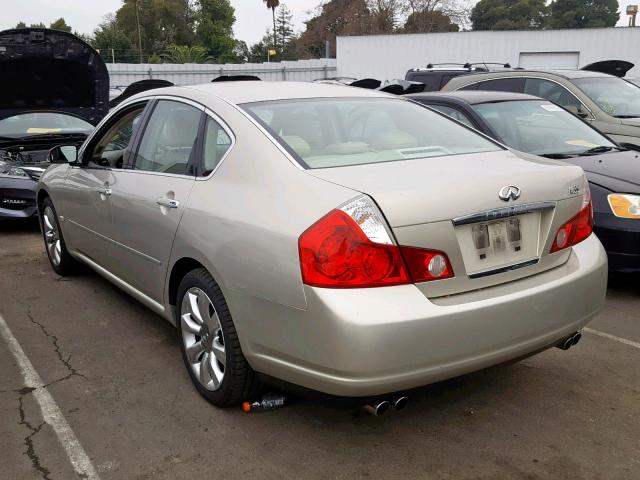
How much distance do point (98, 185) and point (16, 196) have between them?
11.5 feet

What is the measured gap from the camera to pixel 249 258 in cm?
272

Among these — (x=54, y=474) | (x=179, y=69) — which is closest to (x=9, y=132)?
(x=54, y=474)

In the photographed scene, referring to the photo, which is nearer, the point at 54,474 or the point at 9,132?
the point at 54,474

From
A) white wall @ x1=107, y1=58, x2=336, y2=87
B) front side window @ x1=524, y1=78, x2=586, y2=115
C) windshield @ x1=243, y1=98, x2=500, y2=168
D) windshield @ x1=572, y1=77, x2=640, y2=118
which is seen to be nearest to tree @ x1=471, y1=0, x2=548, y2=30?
white wall @ x1=107, y1=58, x2=336, y2=87

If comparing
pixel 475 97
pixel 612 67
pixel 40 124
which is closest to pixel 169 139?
pixel 475 97

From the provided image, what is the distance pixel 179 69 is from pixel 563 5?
60.2 meters

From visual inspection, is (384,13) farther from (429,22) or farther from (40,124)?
(40,124)

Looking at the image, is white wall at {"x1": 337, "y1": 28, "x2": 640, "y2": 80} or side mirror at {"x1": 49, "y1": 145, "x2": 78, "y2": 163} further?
white wall at {"x1": 337, "y1": 28, "x2": 640, "y2": 80}

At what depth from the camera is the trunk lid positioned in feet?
8.32

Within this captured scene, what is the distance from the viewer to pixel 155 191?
3.56m

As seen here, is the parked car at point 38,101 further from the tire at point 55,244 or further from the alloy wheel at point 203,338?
the alloy wheel at point 203,338

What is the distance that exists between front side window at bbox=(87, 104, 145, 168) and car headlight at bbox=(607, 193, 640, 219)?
3365 mm

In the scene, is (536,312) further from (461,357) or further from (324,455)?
(324,455)

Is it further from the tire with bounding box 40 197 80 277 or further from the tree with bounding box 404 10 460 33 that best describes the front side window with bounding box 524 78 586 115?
the tree with bounding box 404 10 460 33
